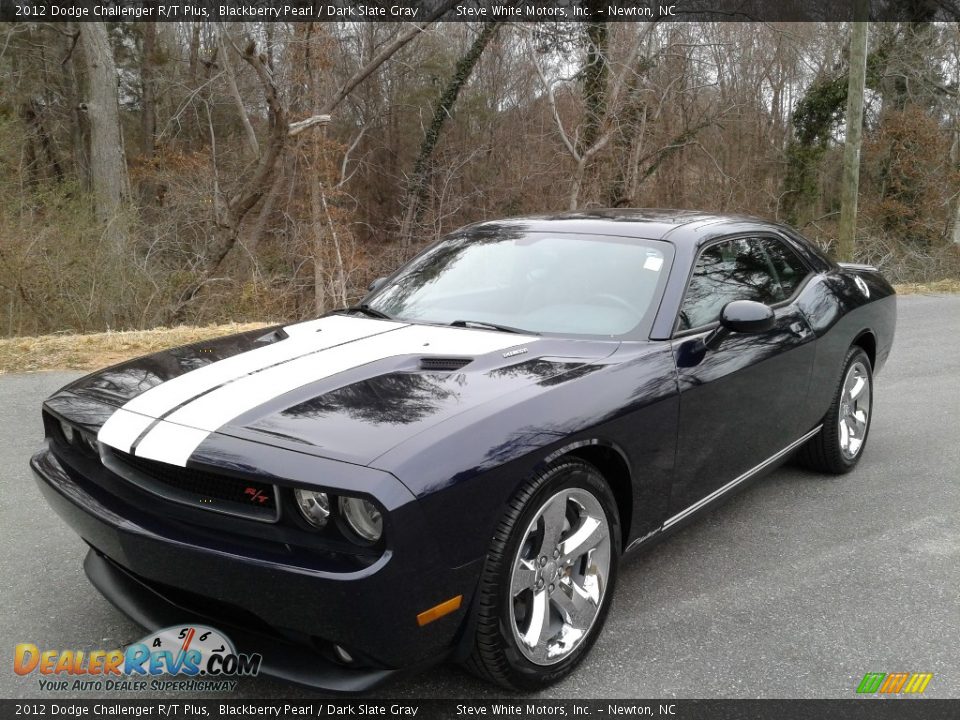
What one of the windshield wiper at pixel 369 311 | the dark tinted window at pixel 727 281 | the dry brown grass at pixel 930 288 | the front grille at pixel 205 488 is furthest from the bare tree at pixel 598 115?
the front grille at pixel 205 488

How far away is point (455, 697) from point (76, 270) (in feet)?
37.3

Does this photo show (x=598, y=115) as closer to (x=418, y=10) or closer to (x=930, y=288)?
(x=418, y=10)

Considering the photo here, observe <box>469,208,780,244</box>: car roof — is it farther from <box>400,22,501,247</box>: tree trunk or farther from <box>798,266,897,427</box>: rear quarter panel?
<box>400,22,501,247</box>: tree trunk

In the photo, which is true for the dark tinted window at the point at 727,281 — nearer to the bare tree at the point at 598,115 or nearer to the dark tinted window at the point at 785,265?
the dark tinted window at the point at 785,265

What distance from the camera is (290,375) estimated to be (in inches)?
108

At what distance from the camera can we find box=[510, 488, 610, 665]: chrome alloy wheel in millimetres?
2490

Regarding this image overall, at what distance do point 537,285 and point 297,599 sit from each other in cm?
186

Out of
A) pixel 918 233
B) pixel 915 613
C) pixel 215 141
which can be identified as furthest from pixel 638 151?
pixel 915 613

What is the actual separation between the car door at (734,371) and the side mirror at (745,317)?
9 centimetres

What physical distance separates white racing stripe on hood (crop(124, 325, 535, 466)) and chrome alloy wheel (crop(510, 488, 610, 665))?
0.69 meters

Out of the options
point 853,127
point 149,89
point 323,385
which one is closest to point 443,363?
point 323,385

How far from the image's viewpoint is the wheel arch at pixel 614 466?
2613mm

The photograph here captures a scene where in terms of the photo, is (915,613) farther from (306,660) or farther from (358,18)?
(358,18)

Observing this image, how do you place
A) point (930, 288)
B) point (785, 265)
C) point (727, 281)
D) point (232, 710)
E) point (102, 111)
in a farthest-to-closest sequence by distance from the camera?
point (102, 111)
point (930, 288)
point (785, 265)
point (727, 281)
point (232, 710)
